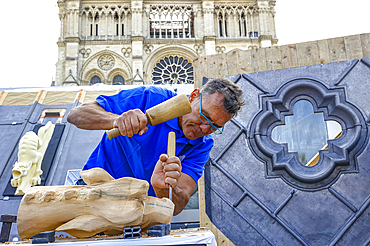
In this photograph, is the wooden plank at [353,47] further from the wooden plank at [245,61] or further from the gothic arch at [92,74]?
the gothic arch at [92,74]

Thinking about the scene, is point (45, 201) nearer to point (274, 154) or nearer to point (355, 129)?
point (274, 154)

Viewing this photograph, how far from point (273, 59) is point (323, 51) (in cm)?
58

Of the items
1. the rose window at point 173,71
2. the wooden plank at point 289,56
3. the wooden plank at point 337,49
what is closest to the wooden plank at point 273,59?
the wooden plank at point 289,56

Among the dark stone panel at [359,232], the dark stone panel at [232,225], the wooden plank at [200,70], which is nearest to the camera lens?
the dark stone panel at [359,232]

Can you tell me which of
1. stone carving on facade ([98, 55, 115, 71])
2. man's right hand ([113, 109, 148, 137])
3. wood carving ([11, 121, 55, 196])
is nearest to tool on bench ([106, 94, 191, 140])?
man's right hand ([113, 109, 148, 137])

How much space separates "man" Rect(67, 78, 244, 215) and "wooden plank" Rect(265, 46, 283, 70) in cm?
190

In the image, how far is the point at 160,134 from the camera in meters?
2.00

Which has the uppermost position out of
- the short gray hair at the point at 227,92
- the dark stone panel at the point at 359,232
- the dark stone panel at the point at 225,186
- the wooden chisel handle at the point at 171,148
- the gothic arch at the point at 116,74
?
the gothic arch at the point at 116,74

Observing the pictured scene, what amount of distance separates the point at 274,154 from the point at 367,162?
3.19 ft

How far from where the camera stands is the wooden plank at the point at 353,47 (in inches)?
135

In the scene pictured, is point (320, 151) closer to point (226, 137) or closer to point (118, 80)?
point (226, 137)

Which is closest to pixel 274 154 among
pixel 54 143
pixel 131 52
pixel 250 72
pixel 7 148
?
pixel 250 72

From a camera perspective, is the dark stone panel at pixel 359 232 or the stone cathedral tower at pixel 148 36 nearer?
the dark stone panel at pixel 359 232

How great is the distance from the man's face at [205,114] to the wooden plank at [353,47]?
2443 millimetres
